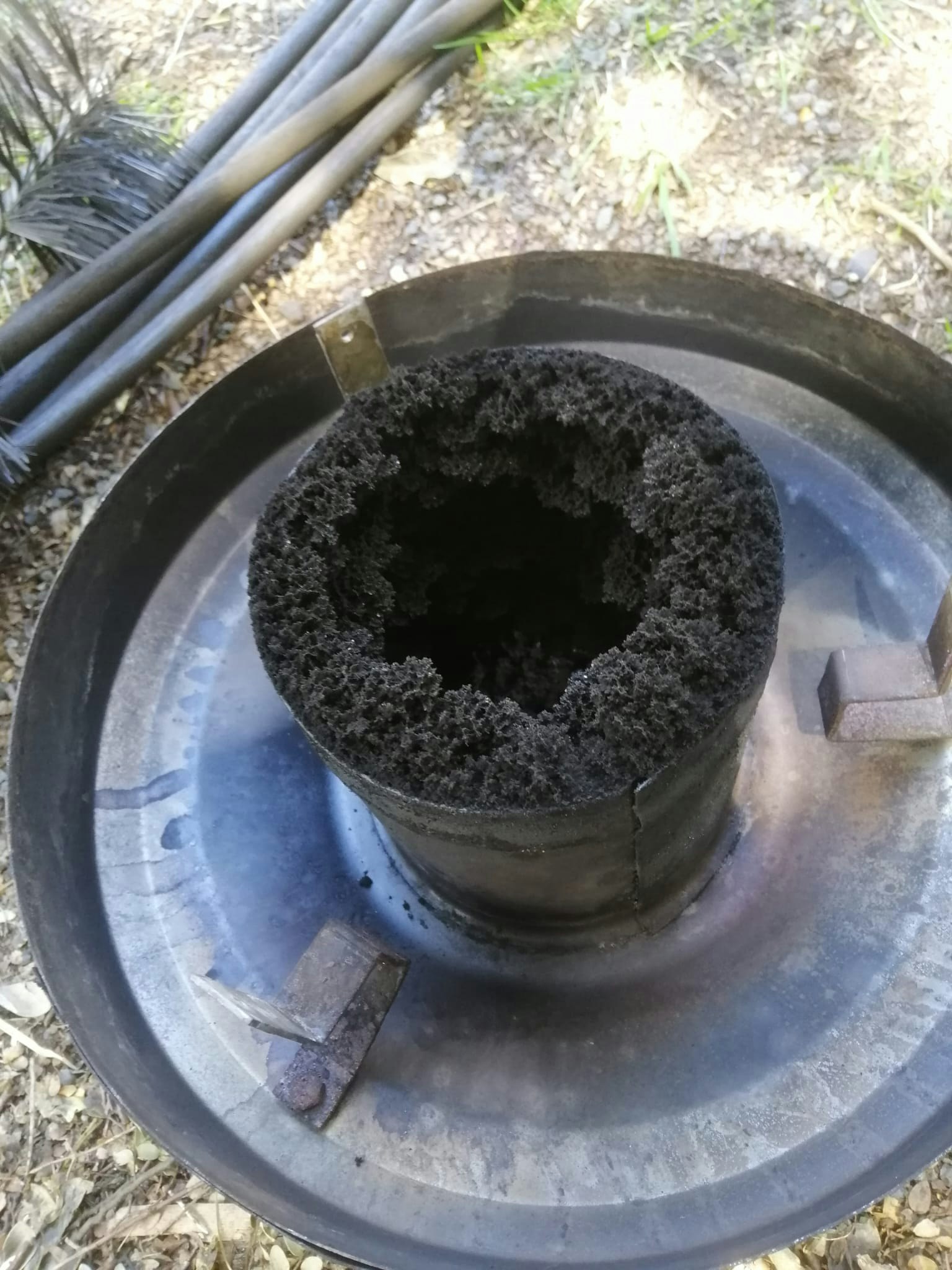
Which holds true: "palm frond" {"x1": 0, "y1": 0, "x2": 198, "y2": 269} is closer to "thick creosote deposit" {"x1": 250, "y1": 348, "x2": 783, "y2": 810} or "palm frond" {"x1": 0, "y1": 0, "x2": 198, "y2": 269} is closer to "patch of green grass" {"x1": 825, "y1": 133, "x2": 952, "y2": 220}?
"thick creosote deposit" {"x1": 250, "y1": 348, "x2": 783, "y2": 810}

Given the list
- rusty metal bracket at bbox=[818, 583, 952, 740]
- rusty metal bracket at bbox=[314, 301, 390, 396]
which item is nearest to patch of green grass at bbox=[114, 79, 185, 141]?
rusty metal bracket at bbox=[314, 301, 390, 396]

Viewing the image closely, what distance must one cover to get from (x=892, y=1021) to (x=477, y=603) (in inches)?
20.5

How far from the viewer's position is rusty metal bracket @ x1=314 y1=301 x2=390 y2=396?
1023 millimetres

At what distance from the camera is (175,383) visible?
1556 mm

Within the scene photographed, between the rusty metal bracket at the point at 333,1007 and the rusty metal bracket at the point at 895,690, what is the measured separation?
467mm

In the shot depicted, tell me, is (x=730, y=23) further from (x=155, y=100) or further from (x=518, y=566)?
(x=518, y=566)

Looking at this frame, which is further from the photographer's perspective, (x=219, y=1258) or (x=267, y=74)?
(x=267, y=74)

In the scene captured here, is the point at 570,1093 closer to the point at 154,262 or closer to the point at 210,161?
the point at 154,262

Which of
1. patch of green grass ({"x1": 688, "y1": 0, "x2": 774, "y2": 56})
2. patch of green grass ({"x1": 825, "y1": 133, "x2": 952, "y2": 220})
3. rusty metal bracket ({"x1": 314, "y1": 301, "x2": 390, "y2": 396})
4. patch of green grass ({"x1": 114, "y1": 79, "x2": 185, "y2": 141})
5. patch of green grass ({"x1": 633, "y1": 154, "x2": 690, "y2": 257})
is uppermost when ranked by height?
patch of green grass ({"x1": 688, "y1": 0, "x2": 774, "y2": 56})

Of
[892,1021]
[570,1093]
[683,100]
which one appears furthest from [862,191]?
[570,1093]

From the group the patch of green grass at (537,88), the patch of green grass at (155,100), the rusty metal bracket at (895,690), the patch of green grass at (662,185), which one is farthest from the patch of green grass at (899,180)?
the patch of green grass at (155,100)

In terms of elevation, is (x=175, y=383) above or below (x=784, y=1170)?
above

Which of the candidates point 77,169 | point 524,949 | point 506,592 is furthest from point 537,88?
point 524,949

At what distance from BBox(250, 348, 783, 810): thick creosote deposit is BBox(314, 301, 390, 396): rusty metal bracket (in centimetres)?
20
